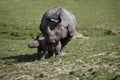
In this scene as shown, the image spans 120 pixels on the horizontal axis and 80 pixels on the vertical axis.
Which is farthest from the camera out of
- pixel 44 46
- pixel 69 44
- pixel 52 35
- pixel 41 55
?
pixel 69 44

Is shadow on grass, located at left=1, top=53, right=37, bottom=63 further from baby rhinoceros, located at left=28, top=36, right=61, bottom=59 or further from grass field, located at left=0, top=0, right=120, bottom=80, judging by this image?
baby rhinoceros, located at left=28, top=36, right=61, bottom=59

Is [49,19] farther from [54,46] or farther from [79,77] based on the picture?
[79,77]

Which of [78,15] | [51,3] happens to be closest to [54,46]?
[78,15]

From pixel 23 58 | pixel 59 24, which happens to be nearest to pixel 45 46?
pixel 59 24

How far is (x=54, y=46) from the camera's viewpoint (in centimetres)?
2039

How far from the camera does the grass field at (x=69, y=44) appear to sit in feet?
54.1

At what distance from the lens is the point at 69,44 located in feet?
90.4

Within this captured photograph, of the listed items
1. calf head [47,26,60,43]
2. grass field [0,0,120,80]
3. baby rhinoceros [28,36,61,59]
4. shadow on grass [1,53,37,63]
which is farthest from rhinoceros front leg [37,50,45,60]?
calf head [47,26,60,43]

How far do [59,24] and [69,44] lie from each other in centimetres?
738

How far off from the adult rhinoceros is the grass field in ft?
3.89

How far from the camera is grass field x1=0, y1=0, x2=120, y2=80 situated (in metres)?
16.5

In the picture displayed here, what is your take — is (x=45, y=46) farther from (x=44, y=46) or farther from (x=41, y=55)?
(x=41, y=55)

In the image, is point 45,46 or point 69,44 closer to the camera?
point 45,46

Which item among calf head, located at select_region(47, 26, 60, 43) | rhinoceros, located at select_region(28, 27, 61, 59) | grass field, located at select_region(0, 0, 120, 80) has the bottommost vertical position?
grass field, located at select_region(0, 0, 120, 80)
